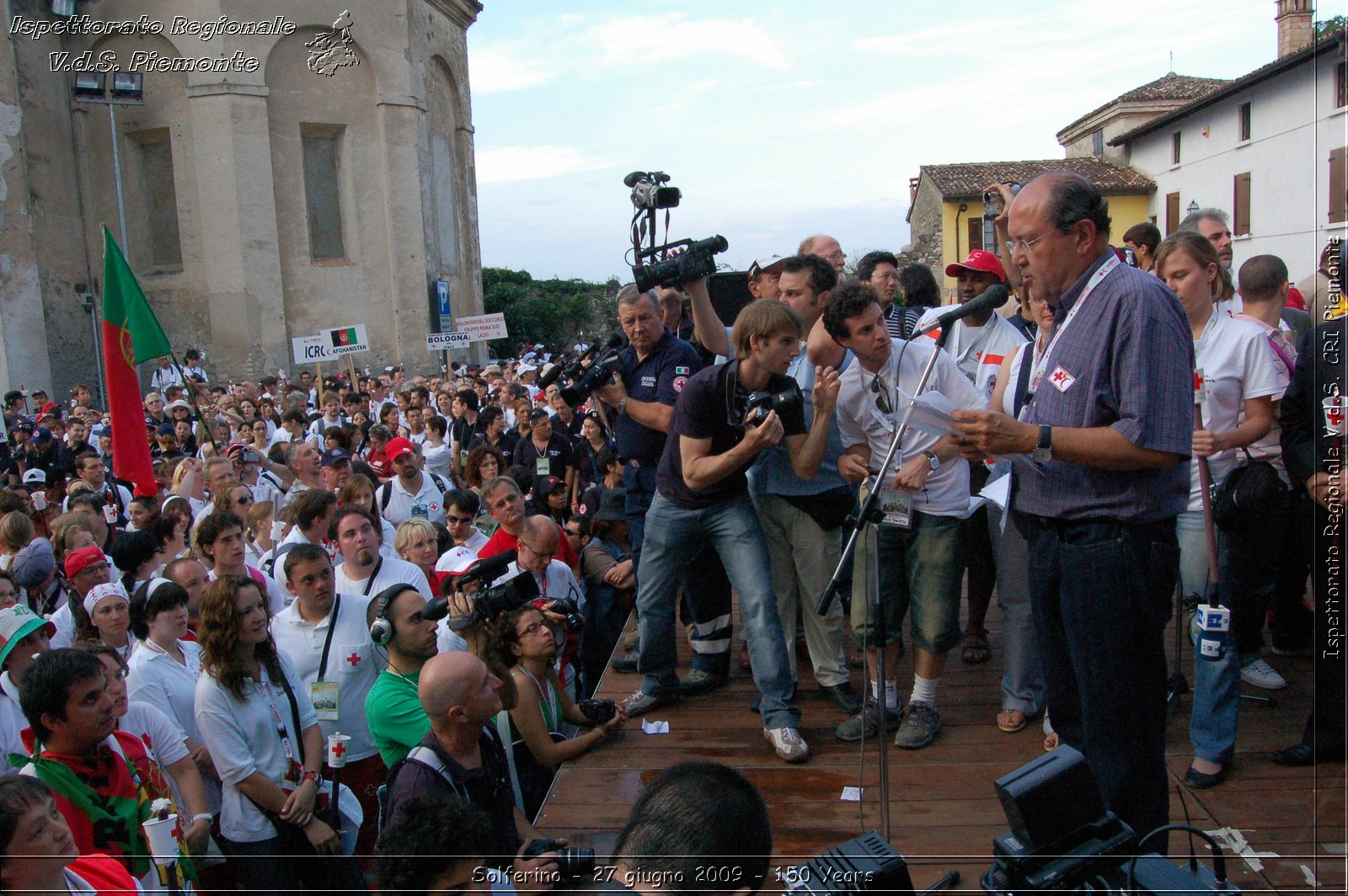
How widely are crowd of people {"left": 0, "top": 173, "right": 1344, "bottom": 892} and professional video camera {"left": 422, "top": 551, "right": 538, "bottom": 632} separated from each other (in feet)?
0.08

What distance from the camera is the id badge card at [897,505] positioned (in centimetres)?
382

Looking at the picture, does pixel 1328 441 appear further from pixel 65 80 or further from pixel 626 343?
pixel 65 80

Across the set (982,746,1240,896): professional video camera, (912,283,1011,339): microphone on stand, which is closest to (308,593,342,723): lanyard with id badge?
(912,283,1011,339): microphone on stand

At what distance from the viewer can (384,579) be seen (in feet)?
15.9

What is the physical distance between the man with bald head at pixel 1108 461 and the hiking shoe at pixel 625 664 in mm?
2815

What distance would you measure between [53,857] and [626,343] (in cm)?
340

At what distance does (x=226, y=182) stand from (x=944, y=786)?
22.5 metres

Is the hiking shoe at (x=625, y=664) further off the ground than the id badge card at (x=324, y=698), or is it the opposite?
the id badge card at (x=324, y=698)

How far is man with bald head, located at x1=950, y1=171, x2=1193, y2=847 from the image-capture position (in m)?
2.47

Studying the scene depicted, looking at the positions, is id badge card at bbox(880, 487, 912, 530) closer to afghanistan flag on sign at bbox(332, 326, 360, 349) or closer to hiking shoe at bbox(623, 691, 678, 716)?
hiking shoe at bbox(623, 691, 678, 716)

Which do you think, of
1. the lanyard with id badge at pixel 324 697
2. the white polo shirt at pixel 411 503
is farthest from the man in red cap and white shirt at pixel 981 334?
the white polo shirt at pixel 411 503

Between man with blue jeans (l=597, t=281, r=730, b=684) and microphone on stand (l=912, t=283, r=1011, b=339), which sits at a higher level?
microphone on stand (l=912, t=283, r=1011, b=339)

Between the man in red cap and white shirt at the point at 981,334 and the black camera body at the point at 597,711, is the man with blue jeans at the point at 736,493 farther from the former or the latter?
the man in red cap and white shirt at the point at 981,334

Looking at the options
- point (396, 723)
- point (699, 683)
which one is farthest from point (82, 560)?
point (699, 683)
